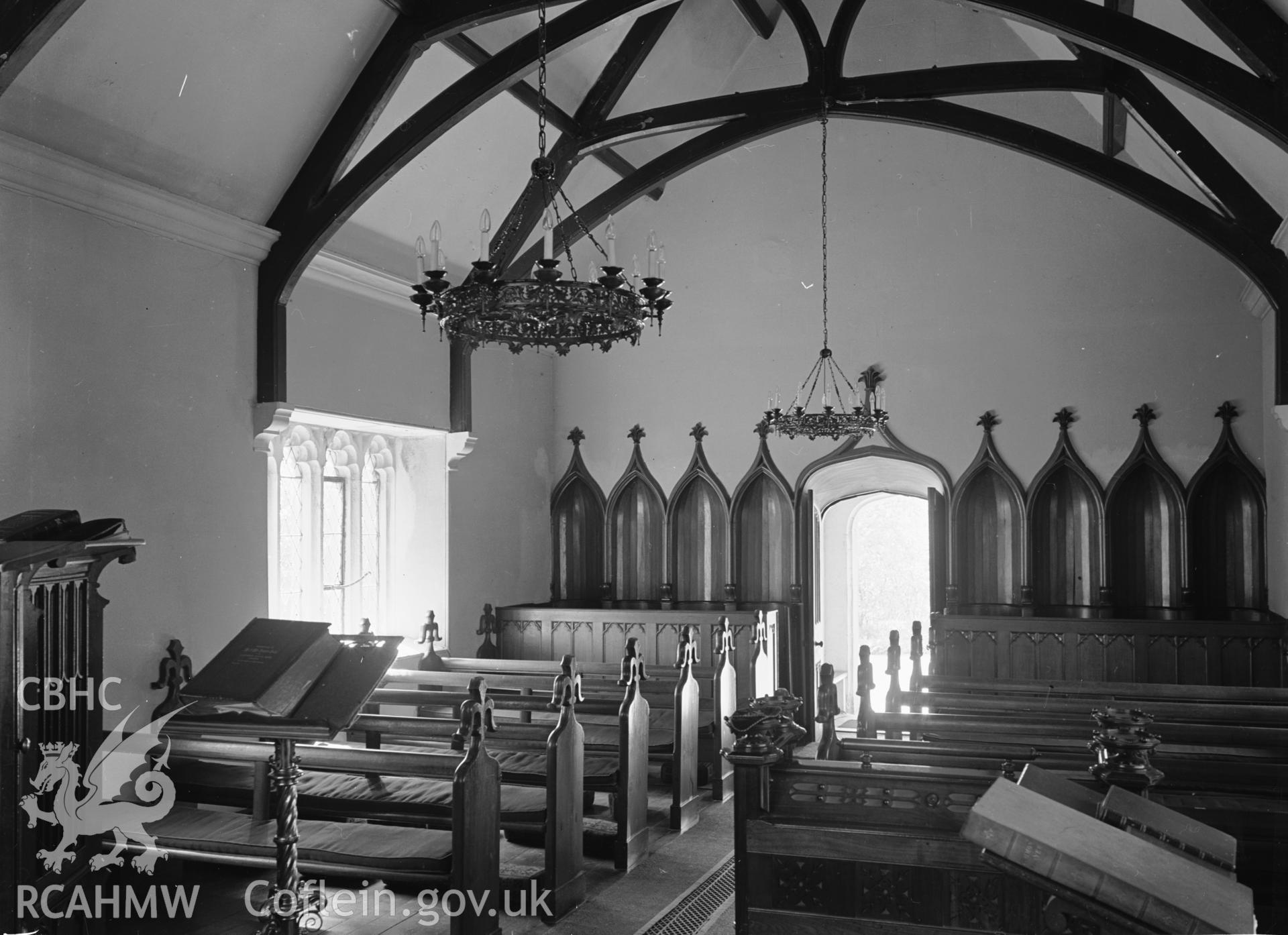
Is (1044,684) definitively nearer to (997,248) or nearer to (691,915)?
(691,915)

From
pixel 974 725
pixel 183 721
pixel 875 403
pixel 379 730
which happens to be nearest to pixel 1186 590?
pixel 875 403

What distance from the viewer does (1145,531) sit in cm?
890

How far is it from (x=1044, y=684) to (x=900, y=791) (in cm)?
285

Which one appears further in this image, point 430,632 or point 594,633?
point 594,633

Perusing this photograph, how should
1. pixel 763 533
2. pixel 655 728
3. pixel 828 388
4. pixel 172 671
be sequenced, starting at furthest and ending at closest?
pixel 763 533
pixel 828 388
pixel 655 728
pixel 172 671

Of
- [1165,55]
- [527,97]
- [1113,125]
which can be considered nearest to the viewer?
[1165,55]

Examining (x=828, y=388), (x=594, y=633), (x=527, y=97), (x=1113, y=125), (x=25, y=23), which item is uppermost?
(x=1113, y=125)

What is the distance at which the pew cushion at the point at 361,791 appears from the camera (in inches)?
181

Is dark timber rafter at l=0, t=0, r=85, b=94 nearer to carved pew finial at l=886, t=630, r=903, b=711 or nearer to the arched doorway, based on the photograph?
carved pew finial at l=886, t=630, r=903, b=711

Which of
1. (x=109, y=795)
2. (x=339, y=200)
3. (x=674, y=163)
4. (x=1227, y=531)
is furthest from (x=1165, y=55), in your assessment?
(x=109, y=795)

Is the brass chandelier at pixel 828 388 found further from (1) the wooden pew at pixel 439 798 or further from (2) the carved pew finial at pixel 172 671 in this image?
(2) the carved pew finial at pixel 172 671

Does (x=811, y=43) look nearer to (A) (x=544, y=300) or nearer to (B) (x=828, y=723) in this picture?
(A) (x=544, y=300)

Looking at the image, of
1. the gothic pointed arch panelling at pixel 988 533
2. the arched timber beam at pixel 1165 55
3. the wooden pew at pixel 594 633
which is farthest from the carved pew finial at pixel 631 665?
the gothic pointed arch panelling at pixel 988 533

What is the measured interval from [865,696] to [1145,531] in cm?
468
